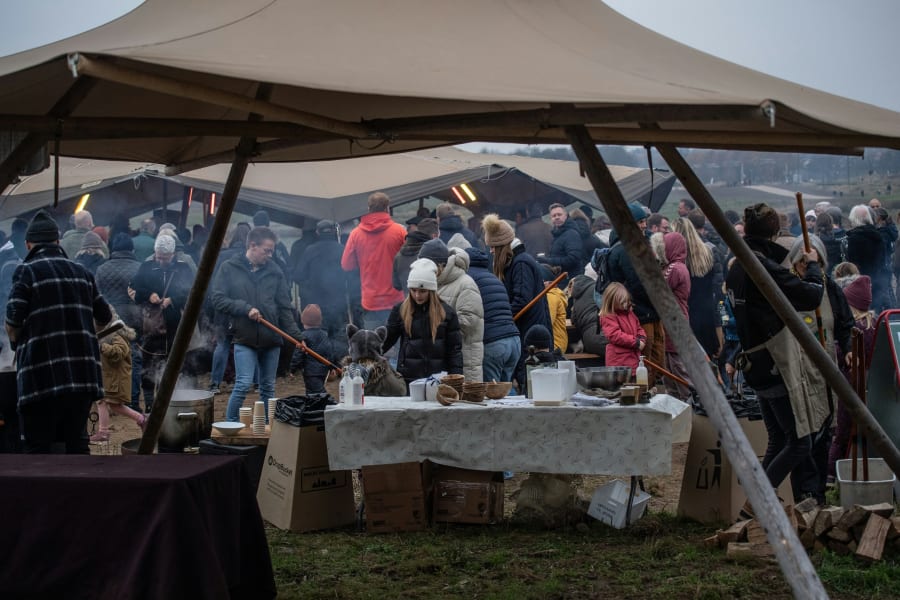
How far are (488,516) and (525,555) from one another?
2.07ft

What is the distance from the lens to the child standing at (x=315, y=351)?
32.2 feet

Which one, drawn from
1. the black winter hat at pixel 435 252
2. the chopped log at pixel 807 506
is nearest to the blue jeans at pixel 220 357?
the black winter hat at pixel 435 252

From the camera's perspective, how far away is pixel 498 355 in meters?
8.16

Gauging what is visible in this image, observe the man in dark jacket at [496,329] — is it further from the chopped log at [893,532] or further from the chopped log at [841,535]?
the chopped log at [893,532]

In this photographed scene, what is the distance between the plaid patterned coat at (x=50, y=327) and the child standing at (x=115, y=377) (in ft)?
8.80

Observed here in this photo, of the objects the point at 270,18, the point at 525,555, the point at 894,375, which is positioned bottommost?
the point at 525,555

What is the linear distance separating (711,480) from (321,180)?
867cm

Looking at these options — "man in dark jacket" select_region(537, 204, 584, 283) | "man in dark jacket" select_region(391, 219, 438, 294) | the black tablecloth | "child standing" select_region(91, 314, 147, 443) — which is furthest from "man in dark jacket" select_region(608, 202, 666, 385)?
the black tablecloth

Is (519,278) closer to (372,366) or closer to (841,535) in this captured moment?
(372,366)

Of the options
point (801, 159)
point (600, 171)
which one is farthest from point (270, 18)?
point (801, 159)

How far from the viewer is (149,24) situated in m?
4.53

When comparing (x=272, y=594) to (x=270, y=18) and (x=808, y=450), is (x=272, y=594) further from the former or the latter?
(x=808, y=450)

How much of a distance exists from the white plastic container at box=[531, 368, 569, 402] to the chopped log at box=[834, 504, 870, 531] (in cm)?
174

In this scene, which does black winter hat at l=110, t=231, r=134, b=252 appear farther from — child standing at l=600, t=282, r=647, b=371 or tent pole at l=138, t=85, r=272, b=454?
tent pole at l=138, t=85, r=272, b=454
